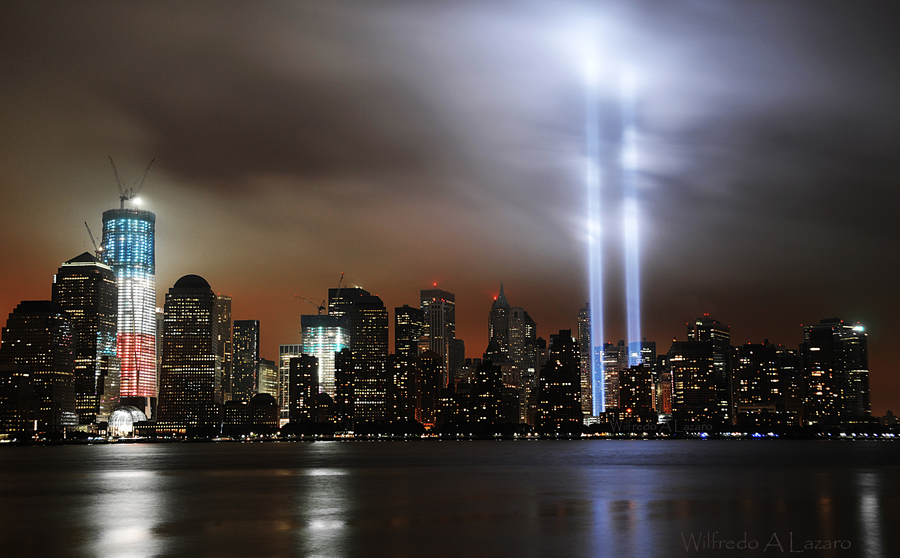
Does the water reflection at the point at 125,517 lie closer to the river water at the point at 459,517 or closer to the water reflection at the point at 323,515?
the river water at the point at 459,517

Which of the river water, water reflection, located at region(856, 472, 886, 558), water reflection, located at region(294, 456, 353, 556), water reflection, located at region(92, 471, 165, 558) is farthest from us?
water reflection, located at region(92, 471, 165, 558)

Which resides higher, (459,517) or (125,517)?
(459,517)

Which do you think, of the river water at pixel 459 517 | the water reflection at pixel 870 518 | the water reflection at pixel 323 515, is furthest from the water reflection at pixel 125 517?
the water reflection at pixel 870 518

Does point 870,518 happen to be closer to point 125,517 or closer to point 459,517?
point 459,517

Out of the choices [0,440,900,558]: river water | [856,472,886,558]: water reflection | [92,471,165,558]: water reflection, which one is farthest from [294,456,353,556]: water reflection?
[856,472,886,558]: water reflection

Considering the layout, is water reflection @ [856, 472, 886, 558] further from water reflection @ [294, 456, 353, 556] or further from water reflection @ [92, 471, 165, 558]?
water reflection @ [92, 471, 165, 558]

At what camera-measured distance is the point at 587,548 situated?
47906mm

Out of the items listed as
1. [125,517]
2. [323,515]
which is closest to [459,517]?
[323,515]

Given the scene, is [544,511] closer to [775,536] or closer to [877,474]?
[775,536]

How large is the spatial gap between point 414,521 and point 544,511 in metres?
10.4

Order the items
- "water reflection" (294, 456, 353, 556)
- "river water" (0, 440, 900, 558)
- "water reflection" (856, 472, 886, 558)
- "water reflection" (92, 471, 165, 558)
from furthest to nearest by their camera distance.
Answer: "water reflection" (92, 471, 165, 558) < "water reflection" (294, 456, 353, 556) < "river water" (0, 440, 900, 558) < "water reflection" (856, 472, 886, 558)

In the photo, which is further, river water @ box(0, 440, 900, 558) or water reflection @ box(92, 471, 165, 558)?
water reflection @ box(92, 471, 165, 558)

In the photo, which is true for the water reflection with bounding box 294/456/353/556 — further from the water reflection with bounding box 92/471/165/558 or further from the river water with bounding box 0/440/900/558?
the water reflection with bounding box 92/471/165/558

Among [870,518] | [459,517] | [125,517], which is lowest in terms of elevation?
[125,517]
